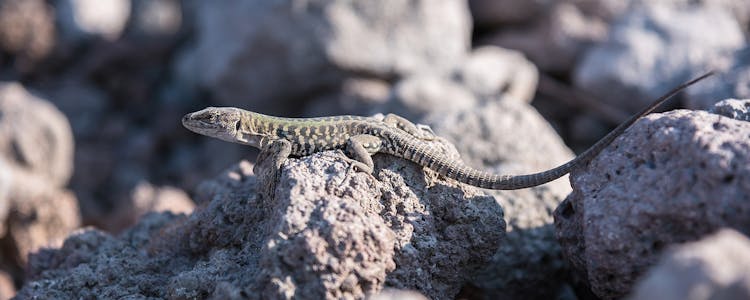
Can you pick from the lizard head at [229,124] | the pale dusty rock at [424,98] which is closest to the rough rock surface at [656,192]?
the lizard head at [229,124]

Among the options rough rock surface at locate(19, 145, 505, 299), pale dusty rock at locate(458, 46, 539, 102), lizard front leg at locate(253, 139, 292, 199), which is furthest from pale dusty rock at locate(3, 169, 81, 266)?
pale dusty rock at locate(458, 46, 539, 102)

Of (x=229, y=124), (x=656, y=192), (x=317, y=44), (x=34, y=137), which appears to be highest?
(x=317, y=44)

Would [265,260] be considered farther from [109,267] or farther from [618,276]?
[618,276]

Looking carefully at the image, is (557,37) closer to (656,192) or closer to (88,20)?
(656,192)

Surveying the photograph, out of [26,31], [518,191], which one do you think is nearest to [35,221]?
[26,31]

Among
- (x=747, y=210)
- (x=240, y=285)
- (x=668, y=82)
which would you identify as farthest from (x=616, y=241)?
(x=668, y=82)

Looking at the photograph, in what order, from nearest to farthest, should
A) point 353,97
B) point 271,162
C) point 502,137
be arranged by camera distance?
point 271,162, point 502,137, point 353,97
